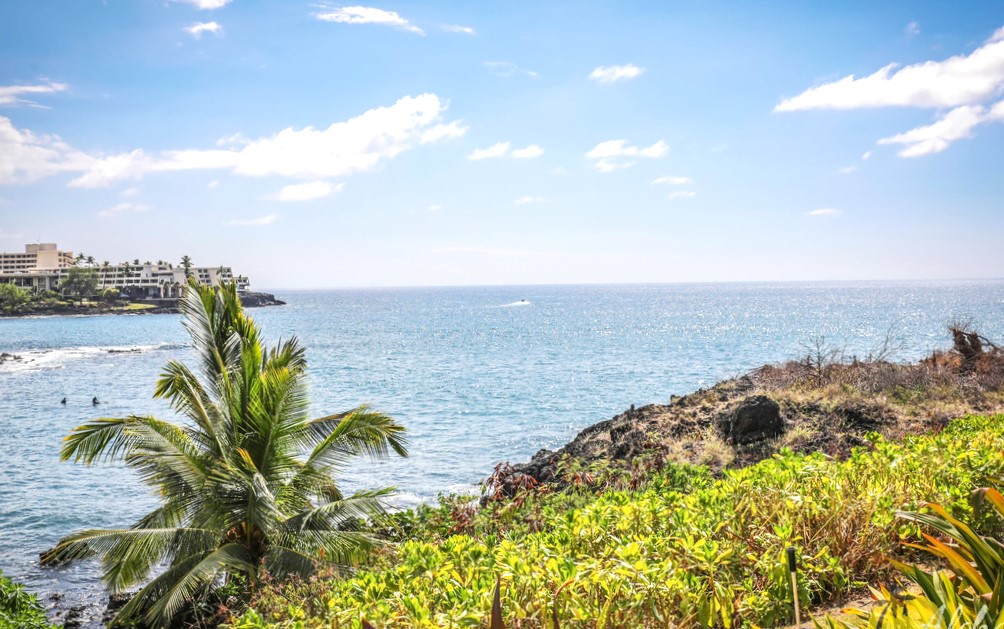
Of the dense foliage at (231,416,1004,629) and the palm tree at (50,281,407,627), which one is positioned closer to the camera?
the dense foliage at (231,416,1004,629)

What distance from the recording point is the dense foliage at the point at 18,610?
9.02 metres

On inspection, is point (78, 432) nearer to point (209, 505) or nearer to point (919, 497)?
point (209, 505)

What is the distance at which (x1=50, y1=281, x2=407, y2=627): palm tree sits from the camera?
9.87 metres

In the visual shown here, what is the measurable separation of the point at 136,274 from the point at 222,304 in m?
185

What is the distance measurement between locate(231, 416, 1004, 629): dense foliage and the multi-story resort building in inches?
6438

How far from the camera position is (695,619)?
3.51 meters

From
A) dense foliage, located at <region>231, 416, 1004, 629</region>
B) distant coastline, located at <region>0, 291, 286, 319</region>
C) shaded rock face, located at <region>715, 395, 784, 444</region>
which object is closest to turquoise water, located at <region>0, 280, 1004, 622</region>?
shaded rock face, located at <region>715, 395, 784, 444</region>

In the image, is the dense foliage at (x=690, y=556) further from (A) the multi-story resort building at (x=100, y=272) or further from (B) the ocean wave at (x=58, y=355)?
(A) the multi-story resort building at (x=100, y=272)

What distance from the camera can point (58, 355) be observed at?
65438 mm

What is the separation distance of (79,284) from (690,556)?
170m

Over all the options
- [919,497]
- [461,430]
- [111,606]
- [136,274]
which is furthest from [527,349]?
[136,274]

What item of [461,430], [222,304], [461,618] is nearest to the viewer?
[461,618]

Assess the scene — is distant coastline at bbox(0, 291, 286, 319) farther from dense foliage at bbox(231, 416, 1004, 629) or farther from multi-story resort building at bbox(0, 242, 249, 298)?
dense foliage at bbox(231, 416, 1004, 629)

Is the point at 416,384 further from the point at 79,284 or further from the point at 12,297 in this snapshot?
the point at 79,284
